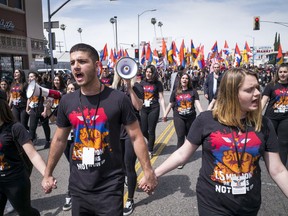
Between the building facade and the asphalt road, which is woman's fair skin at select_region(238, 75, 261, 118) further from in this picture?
the building facade

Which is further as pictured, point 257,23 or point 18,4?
point 18,4

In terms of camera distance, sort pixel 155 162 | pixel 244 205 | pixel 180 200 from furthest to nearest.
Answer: pixel 155 162, pixel 180 200, pixel 244 205

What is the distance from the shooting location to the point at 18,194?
297 centimetres

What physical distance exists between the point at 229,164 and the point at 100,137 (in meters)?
1.04

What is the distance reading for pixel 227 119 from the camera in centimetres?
221

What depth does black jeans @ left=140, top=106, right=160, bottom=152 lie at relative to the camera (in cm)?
661

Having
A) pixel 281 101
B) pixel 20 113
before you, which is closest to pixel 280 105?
pixel 281 101

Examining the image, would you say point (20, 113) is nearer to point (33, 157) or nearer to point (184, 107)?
point (184, 107)

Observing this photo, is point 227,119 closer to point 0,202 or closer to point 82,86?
point 82,86

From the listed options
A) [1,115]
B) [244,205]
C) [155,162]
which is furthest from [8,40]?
[244,205]

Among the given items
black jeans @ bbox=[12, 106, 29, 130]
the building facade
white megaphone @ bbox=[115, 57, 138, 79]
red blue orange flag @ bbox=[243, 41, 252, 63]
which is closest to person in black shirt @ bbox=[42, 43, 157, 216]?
white megaphone @ bbox=[115, 57, 138, 79]

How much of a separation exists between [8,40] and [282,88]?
28.0 m

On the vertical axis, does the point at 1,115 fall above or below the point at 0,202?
above

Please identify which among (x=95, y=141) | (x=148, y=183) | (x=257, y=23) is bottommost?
(x=148, y=183)
